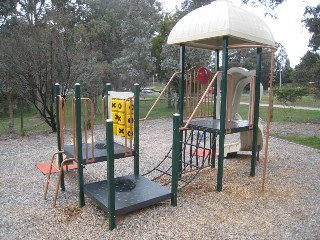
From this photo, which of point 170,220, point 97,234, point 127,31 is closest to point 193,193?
point 170,220

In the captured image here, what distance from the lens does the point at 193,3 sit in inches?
614

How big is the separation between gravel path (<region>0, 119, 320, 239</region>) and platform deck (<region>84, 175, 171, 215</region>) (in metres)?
0.16

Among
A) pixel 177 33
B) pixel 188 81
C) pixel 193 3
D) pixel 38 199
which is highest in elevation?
pixel 193 3

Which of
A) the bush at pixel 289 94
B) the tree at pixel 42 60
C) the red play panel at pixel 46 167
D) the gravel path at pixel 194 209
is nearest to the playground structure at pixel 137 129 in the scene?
the gravel path at pixel 194 209

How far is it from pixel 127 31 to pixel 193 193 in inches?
467

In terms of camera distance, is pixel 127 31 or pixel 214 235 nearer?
pixel 214 235

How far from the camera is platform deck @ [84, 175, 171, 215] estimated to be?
3.31 metres

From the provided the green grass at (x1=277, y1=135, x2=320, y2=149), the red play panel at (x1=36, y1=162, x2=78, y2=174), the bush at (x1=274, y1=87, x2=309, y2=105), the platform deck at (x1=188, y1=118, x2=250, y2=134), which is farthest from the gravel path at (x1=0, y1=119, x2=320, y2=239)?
the bush at (x1=274, y1=87, x2=309, y2=105)

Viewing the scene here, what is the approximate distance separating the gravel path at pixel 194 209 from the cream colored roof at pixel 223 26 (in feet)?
7.38

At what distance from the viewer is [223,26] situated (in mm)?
3883

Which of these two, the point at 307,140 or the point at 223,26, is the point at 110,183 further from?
the point at 307,140

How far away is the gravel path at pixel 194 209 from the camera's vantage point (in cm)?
309

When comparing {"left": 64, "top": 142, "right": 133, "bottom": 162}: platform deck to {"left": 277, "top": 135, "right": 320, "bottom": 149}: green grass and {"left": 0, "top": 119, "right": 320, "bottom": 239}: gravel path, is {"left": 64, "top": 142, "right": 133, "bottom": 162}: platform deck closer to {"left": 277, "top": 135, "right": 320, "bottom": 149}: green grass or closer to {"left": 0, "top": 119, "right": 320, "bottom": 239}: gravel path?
{"left": 0, "top": 119, "right": 320, "bottom": 239}: gravel path

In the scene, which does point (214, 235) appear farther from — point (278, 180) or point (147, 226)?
point (278, 180)
